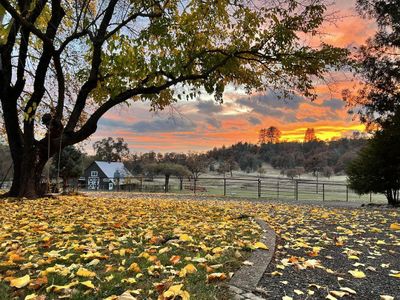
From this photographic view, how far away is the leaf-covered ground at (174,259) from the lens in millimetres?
3279

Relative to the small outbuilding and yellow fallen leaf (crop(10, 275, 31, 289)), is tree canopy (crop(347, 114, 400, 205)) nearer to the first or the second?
yellow fallen leaf (crop(10, 275, 31, 289))

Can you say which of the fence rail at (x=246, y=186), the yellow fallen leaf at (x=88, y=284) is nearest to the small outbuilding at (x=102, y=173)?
the fence rail at (x=246, y=186)

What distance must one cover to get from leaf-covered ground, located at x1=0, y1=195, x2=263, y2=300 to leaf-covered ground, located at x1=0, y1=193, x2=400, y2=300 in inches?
0.4

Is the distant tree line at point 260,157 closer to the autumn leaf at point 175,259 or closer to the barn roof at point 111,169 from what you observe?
the barn roof at point 111,169

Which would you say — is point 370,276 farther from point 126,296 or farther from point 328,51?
point 328,51

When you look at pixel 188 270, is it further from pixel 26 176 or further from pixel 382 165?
pixel 382 165

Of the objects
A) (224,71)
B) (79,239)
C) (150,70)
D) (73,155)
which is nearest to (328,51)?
(224,71)

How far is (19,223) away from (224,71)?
6731 millimetres

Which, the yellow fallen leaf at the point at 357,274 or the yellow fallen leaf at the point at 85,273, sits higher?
the yellow fallen leaf at the point at 85,273

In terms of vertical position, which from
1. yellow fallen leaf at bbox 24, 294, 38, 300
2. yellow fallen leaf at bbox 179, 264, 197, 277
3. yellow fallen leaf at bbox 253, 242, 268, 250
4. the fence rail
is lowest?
the fence rail

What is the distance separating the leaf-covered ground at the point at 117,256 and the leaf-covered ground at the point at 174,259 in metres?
0.01

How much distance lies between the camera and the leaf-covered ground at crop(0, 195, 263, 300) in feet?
10.5

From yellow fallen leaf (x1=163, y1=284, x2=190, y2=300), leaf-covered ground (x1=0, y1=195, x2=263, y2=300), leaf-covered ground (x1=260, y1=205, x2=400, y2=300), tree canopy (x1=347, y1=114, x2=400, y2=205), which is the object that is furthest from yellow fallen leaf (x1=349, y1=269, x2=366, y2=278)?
tree canopy (x1=347, y1=114, x2=400, y2=205)

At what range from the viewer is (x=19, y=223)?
256 inches
